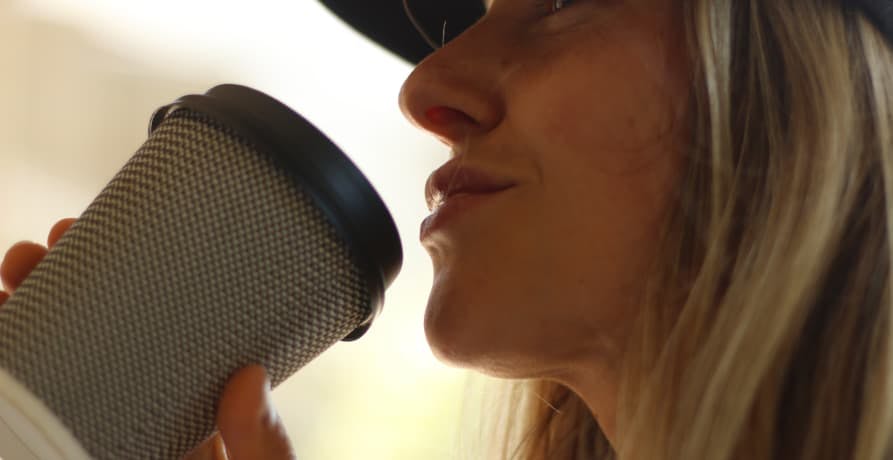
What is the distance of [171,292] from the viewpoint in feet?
1.69

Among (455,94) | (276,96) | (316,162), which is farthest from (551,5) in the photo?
(276,96)

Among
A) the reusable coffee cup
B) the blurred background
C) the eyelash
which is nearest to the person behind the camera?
the reusable coffee cup

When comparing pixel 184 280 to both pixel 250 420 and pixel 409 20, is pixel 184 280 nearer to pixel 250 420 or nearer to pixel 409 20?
pixel 250 420

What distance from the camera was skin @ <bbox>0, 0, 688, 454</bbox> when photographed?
2.19ft

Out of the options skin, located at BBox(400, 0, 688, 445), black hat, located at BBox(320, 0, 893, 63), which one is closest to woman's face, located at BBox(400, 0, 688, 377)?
skin, located at BBox(400, 0, 688, 445)

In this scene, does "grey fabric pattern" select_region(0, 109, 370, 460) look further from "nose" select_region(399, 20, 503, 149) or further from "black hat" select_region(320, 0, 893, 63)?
"black hat" select_region(320, 0, 893, 63)

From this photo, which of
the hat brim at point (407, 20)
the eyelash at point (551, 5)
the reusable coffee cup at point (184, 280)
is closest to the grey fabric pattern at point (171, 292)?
the reusable coffee cup at point (184, 280)

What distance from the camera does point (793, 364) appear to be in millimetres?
617

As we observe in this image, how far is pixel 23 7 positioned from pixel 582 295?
3.10 ft

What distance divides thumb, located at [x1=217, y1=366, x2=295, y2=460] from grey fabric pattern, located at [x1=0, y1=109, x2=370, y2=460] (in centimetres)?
1

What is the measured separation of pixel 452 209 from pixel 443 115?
99mm

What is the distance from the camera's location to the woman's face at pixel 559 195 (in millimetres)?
667

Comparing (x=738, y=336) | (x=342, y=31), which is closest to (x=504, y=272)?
(x=738, y=336)

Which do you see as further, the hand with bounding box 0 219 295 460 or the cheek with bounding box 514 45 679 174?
the cheek with bounding box 514 45 679 174
